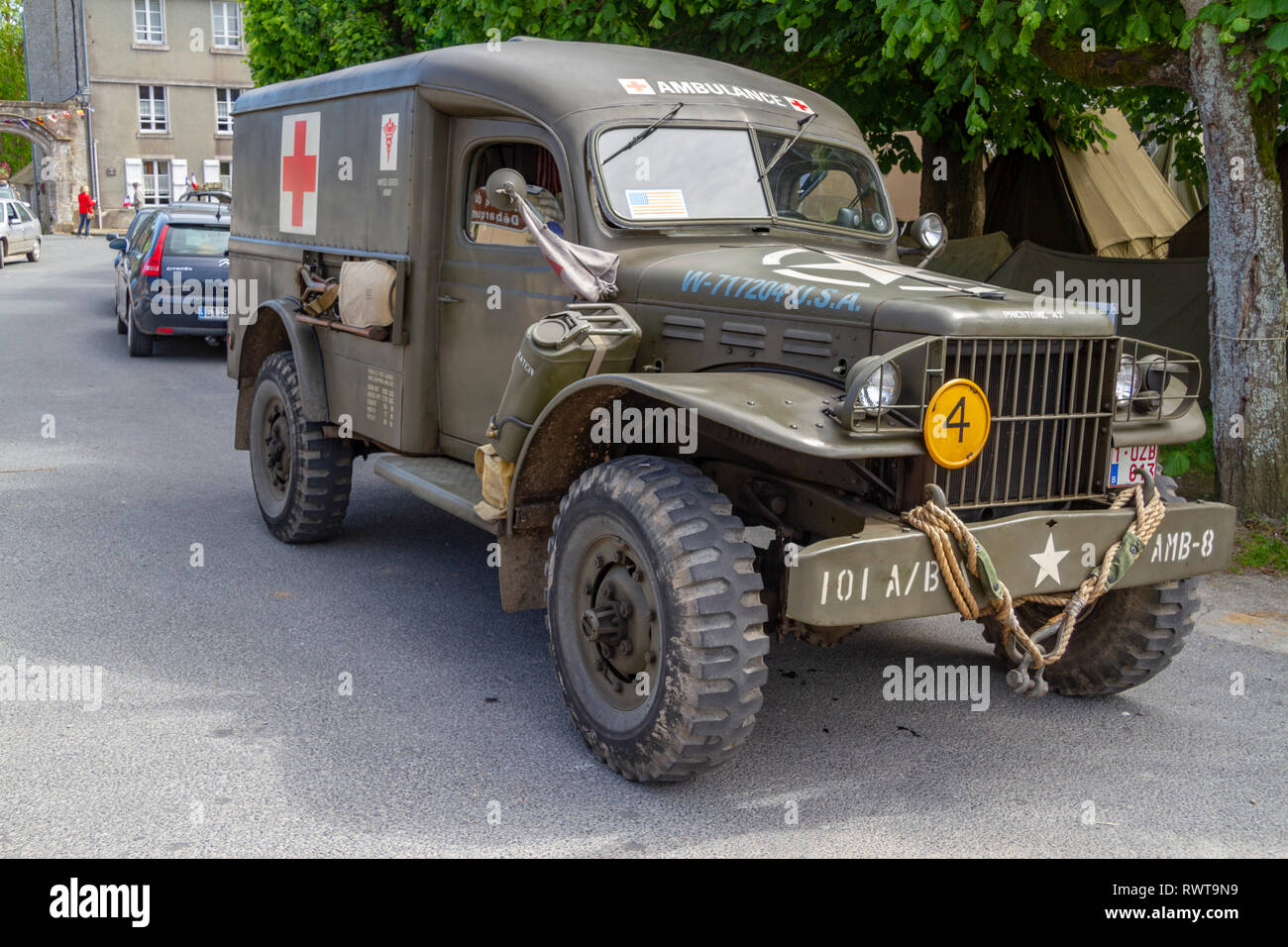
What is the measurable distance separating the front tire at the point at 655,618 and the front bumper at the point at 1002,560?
0.85 ft

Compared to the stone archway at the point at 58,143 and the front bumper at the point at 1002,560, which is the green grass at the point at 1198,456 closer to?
the front bumper at the point at 1002,560

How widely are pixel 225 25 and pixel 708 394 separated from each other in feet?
155

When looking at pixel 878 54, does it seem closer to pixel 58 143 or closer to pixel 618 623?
pixel 618 623

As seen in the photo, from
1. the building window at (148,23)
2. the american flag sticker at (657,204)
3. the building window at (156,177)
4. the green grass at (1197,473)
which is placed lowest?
the green grass at (1197,473)

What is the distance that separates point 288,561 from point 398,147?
2279 millimetres

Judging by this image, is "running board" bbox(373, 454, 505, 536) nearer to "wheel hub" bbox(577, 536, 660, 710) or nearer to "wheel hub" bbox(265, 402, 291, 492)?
"wheel hub" bbox(577, 536, 660, 710)

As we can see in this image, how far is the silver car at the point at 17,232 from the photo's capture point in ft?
88.6

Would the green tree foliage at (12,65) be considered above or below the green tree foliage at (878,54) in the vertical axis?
above

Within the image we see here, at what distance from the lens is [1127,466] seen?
14.1 ft

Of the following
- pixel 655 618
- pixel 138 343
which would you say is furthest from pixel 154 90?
pixel 655 618

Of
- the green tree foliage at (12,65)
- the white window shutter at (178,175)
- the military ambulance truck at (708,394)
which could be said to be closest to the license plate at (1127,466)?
the military ambulance truck at (708,394)

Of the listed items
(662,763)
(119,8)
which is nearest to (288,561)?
(662,763)

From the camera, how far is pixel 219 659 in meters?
5.21

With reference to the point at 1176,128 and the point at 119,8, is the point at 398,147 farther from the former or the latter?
the point at 119,8
